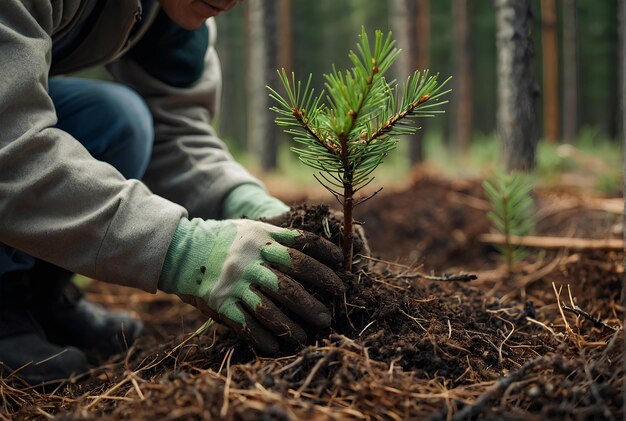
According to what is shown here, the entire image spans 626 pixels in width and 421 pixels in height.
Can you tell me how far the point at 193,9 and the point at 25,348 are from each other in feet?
3.73

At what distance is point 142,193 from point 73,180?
0.15 meters

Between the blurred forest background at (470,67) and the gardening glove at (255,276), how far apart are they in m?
1.71

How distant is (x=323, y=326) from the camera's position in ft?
3.99

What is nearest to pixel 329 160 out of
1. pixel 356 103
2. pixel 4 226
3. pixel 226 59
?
pixel 356 103

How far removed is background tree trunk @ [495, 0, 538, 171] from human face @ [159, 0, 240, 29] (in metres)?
1.49

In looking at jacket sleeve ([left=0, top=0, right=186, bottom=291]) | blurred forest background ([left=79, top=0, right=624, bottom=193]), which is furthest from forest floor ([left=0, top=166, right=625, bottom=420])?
blurred forest background ([left=79, top=0, right=624, bottom=193])

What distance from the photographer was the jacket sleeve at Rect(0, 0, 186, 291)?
121 cm

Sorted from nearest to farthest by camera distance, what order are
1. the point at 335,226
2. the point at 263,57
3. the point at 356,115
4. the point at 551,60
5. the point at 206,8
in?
the point at 356,115, the point at 335,226, the point at 206,8, the point at 263,57, the point at 551,60

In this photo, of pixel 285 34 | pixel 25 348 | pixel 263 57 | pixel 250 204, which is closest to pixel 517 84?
→ pixel 250 204

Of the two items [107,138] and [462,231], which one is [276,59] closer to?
[462,231]

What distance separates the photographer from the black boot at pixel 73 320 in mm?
1937

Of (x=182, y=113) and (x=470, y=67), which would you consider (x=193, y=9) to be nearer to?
(x=182, y=113)

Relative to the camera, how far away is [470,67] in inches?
512

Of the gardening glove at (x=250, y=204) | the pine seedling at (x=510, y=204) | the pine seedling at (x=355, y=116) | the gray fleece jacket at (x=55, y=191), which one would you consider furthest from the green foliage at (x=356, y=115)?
the pine seedling at (x=510, y=204)
